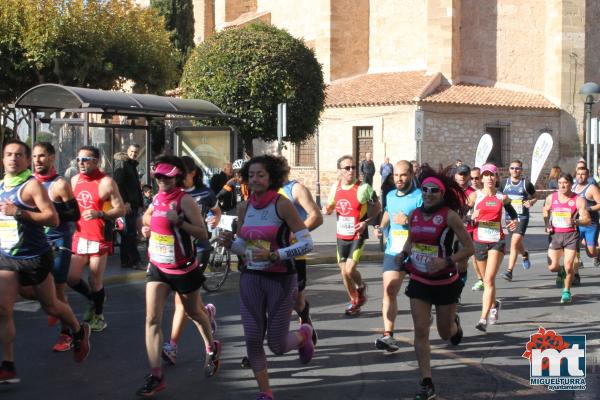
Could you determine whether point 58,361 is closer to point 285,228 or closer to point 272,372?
point 272,372

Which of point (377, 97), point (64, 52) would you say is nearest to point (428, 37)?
point (377, 97)

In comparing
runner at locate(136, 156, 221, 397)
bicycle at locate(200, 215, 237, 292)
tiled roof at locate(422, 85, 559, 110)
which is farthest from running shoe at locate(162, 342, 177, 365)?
tiled roof at locate(422, 85, 559, 110)

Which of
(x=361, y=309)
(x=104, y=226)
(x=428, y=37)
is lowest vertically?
(x=361, y=309)

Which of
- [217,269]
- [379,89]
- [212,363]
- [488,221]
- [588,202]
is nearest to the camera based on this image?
[212,363]

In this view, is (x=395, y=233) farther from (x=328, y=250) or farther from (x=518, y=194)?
(x=328, y=250)

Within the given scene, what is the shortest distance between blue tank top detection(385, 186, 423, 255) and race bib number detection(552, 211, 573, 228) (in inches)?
150

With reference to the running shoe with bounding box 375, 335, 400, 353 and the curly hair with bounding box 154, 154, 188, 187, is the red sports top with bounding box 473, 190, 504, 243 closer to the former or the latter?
the running shoe with bounding box 375, 335, 400, 353

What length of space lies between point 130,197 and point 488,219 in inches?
233

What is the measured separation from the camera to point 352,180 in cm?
1023

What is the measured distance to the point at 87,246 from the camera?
28.8ft

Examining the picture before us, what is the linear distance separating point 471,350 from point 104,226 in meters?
3.61

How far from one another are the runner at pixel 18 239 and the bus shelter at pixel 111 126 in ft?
25.8

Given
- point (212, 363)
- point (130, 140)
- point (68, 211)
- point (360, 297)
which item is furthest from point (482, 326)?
point (130, 140)

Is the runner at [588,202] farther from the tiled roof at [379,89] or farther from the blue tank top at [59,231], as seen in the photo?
the tiled roof at [379,89]
